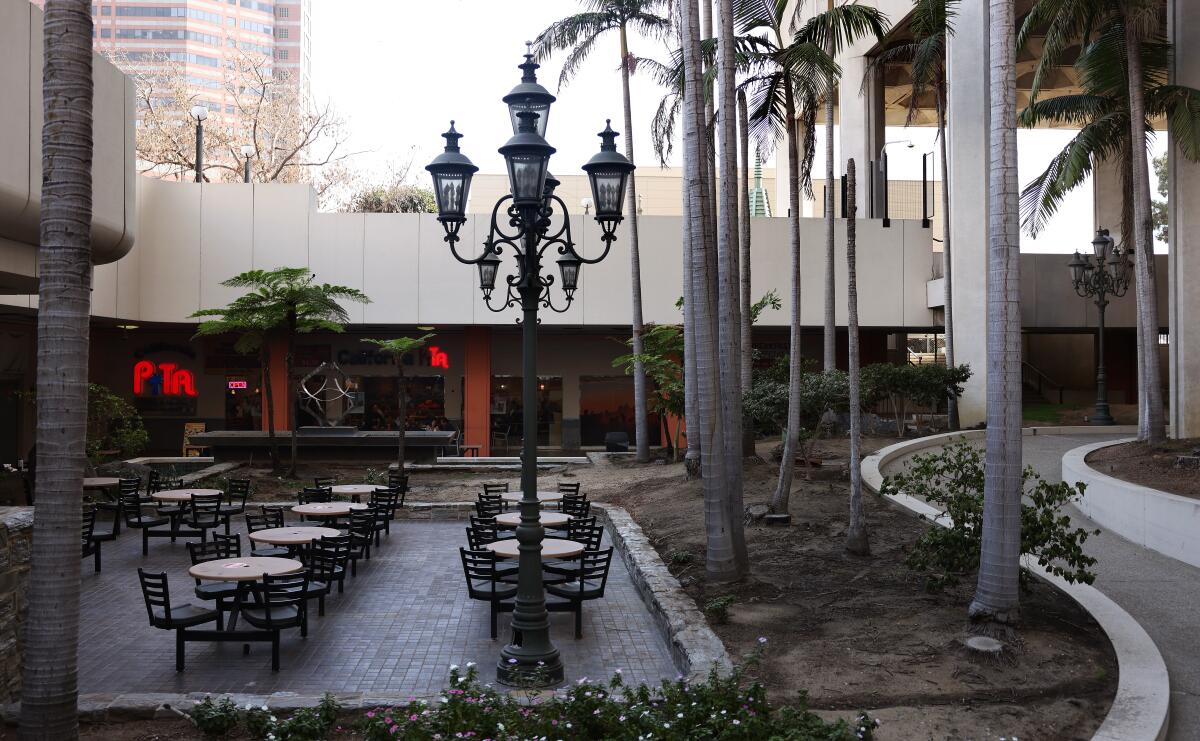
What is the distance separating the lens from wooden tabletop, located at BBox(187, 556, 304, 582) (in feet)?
30.7

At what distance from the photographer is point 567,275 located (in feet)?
35.5

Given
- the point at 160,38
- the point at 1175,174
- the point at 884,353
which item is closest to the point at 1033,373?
the point at 884,353

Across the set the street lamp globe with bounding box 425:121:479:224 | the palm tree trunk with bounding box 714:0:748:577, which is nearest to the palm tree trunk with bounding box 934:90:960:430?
the palm tree trunk with bounding box 714:0:748:577

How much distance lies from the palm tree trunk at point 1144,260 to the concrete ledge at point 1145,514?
9.98 feet

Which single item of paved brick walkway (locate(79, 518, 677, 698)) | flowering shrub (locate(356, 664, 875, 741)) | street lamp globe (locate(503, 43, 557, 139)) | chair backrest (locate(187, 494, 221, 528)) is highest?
street lamp globe (locate(503, 43, 557, 139))

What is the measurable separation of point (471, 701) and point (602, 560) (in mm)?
5368

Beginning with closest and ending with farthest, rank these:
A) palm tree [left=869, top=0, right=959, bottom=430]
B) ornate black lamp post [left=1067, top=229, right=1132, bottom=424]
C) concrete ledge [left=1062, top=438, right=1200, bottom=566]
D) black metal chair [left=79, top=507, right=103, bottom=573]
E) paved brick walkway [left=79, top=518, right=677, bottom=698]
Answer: paved brick walkway [left=79, top=518, right=677, bottom=698]
concrete ledge [left=1062, top=438, right=1200, bottom=566]
black metal chair [left=79, top=507, right=103, bottom=573]
palm tree [left=869, top=0, right=959, bottom=430]
ornate black lamp post [left=1067, top=229, right=1132, bottom=424]

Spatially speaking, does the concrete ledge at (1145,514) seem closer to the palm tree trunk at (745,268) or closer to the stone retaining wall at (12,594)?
the palm tree trunk at (745,268)

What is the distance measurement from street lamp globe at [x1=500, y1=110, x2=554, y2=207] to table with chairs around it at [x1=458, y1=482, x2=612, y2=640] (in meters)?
3.72

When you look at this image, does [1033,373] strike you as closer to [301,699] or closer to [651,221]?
[651,221]

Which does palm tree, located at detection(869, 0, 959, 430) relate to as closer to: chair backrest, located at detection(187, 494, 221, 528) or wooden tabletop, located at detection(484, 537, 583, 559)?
wooden tabletop, located at detection(484, 537, 583, 559)

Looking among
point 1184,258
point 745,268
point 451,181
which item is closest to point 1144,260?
point 1184,258

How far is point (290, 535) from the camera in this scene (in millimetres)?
11898

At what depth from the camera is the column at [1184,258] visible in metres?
17.1
